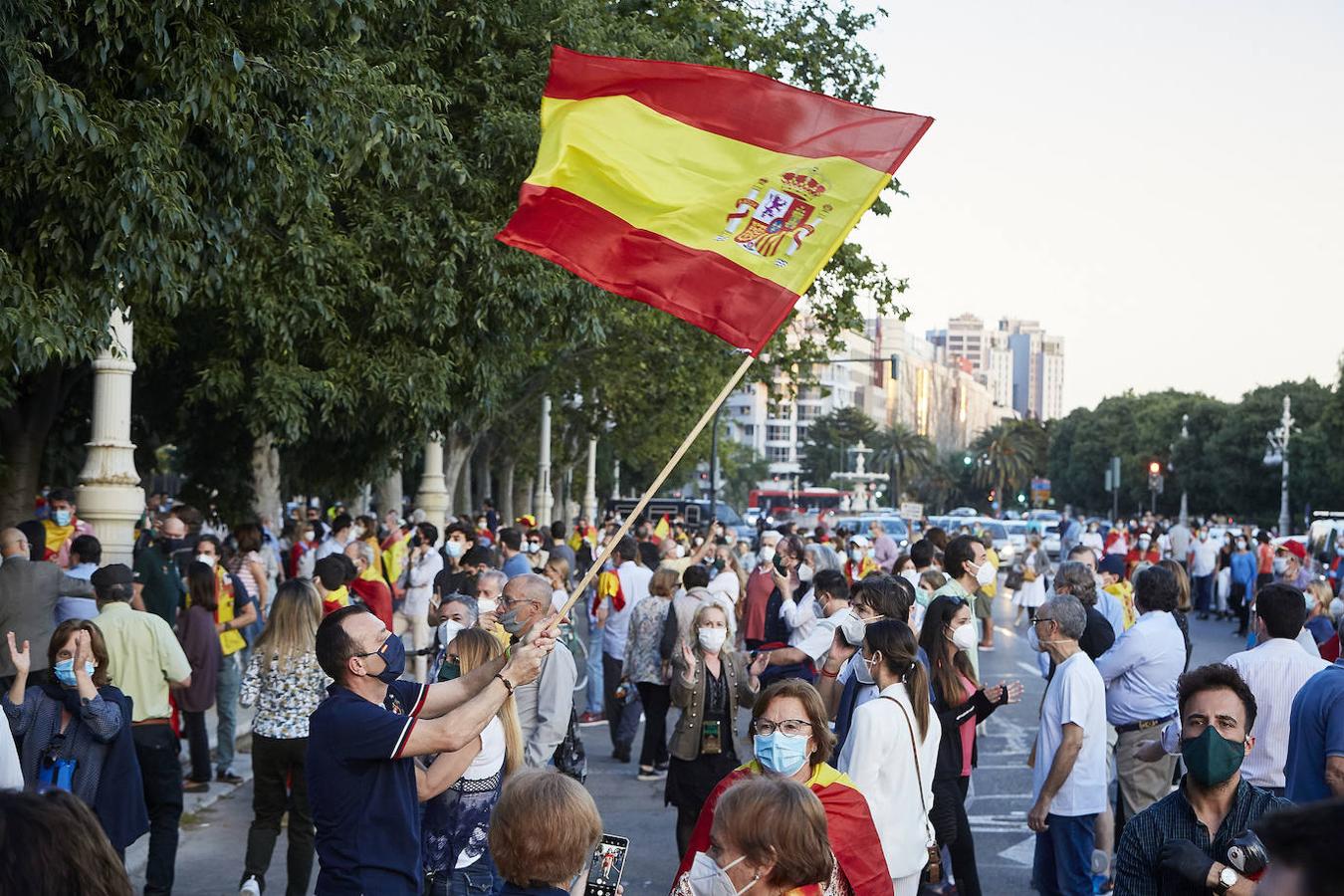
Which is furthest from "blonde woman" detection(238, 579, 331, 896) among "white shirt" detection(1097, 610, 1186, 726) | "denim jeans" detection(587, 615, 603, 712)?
"denim jeans" detection(587, 615, 603, 712)

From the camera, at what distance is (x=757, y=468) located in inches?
5723

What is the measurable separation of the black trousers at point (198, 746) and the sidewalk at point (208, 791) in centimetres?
13

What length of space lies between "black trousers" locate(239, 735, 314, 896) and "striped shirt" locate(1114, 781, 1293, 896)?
4834 millimetres

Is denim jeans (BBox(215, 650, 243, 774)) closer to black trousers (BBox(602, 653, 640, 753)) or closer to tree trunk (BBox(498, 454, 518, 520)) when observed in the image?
black trousers (BBox(602, 653, 640, 753))

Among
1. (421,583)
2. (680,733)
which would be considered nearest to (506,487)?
(421,583)

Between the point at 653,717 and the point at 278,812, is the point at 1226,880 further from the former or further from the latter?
the point at 653,717

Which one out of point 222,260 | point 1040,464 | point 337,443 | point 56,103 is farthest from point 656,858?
point 1040,464

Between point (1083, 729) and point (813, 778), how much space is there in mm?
2481

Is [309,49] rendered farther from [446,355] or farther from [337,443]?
[337,443]

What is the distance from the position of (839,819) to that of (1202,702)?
108 cm

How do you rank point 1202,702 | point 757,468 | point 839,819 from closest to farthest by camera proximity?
1. point 1202,702
2. point 839,819
3. point 757,468

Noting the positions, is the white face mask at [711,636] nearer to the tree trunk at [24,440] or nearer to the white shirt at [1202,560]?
the tree trunk at [24,440]

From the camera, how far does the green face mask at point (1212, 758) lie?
4184 mm

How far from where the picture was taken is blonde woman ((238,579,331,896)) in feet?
26.6
